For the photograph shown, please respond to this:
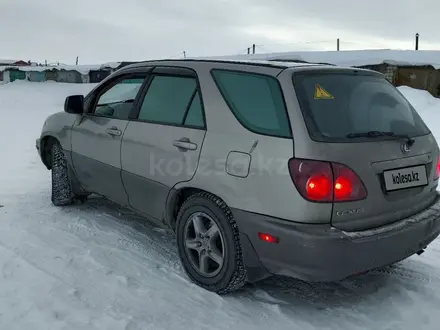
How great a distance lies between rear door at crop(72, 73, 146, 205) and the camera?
Answer: 159 inches

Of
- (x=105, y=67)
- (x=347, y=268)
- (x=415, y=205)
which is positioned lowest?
(x=347, y=268)

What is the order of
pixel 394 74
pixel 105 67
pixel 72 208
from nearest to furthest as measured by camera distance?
1. pixel 72 208
2. pixel 394 74
3. pixel 105 67

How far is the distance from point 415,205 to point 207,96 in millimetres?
1669

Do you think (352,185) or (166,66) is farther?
(166,66)

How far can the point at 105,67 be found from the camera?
85.8ft

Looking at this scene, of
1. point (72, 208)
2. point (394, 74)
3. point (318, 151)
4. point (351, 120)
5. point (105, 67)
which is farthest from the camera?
point (105, 67)

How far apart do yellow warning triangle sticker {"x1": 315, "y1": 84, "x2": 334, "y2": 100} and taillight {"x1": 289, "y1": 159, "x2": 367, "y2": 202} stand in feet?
1.69

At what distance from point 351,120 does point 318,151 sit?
0.45 m

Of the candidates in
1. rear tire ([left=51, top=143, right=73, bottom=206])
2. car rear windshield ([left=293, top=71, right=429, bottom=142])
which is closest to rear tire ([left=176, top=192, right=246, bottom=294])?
car rear windshield ([left=293, top=71, right=429, bottom=142])

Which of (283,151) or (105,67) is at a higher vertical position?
(105,67)

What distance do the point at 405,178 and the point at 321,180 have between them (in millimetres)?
708

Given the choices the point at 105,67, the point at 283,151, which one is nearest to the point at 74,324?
the point at 283,151

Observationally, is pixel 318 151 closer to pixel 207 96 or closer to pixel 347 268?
pixel 347 268

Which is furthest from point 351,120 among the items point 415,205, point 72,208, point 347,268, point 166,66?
point 72,208
